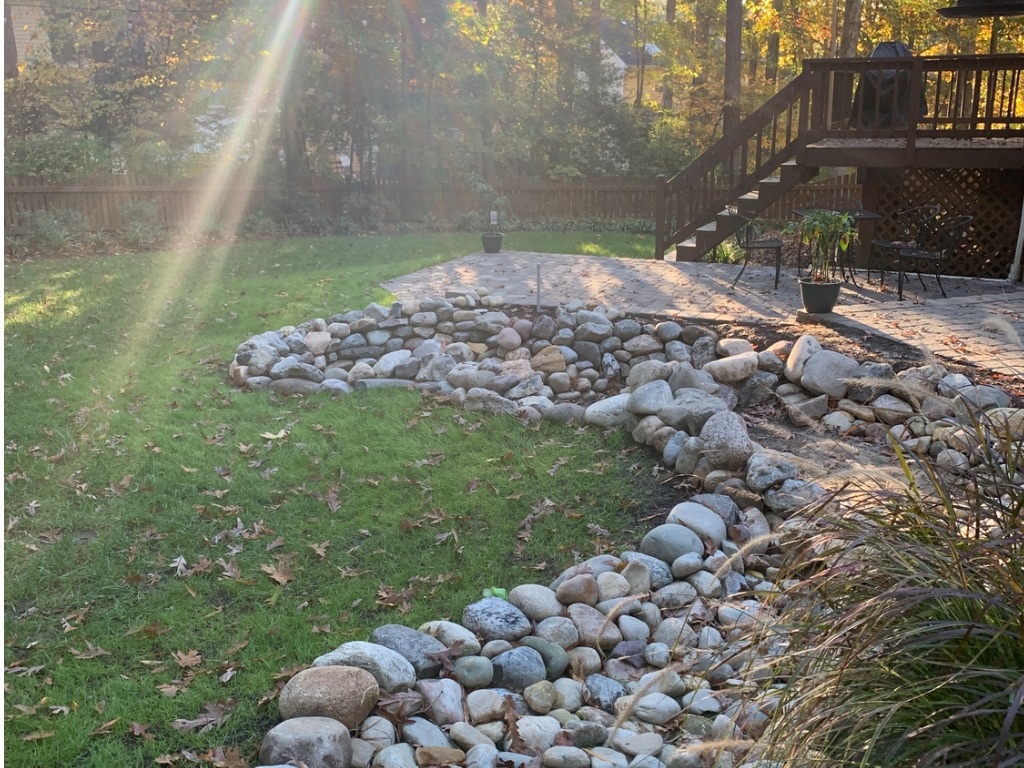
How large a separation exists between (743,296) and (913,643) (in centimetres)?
787

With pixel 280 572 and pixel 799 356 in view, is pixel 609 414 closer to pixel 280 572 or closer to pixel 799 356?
pixel 799 356

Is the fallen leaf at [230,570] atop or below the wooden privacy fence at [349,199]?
below

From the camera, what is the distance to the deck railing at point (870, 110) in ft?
33.6

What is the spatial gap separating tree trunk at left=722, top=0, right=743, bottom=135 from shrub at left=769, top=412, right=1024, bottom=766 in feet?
57.2

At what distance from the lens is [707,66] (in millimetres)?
23656

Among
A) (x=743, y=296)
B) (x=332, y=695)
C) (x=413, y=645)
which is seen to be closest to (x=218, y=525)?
(x=413, y=645)

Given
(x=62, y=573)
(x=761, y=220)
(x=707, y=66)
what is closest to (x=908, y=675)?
(x=62, y=573)

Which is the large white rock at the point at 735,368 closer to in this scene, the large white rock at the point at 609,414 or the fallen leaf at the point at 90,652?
the large white rock at the point at 609,414

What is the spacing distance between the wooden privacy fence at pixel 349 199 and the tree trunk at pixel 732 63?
2057 mm

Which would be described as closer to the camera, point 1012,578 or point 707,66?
point 1012,578

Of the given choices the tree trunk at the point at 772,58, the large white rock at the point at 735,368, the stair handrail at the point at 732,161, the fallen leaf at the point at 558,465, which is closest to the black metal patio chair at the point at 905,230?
the stair handrail at the point at 732,161

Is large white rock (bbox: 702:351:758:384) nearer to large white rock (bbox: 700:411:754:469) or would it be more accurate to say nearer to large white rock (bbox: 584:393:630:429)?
large white rock (bbox: 584:393:630:429)

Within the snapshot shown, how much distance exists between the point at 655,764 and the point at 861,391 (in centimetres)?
410

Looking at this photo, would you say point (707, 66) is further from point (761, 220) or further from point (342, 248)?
point (342, 248)
